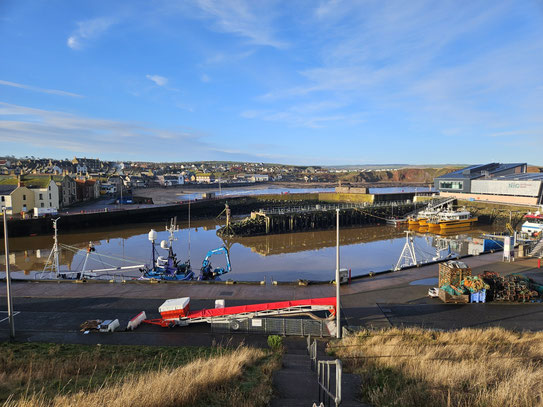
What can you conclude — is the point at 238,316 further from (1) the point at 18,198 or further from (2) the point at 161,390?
(1) the point at 18,198

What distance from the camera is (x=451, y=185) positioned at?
73375 millimetres

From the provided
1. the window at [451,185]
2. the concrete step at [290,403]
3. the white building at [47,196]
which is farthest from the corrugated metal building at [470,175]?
the concrete step at [290,403]

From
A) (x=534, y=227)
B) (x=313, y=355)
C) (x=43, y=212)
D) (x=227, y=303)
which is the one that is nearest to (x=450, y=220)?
(x=534, y=227)

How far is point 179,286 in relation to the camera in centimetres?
1938

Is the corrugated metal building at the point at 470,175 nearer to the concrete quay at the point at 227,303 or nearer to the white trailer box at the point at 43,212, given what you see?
the concrete quay at the point at 227,303

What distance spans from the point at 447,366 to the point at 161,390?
21.7 feet

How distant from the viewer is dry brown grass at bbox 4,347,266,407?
6.06m

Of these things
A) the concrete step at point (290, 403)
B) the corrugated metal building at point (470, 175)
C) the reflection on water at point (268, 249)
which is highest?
the corrugated metal building at point (470, 175)

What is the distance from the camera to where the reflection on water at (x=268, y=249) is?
29.7m

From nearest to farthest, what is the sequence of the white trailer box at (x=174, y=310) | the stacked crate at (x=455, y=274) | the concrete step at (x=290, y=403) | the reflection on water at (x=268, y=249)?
the concrete step at (x=290, y=403) < the white trailer box at (x=174, y=310) < the stacked crate at (x=455, y=274) < the reflection on water at (x=268, y=249)

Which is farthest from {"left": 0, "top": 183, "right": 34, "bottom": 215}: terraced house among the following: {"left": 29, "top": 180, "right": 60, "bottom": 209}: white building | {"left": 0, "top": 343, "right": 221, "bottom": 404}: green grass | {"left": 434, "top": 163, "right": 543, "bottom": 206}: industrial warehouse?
{"left": 434, "top": 163, "right": 543, "bottom": 206}: industrial warehouse

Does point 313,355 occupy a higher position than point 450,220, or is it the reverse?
point 313,355

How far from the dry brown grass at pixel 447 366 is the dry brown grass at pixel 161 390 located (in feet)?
10.8

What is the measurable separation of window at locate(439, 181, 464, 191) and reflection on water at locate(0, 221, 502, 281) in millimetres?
20724
